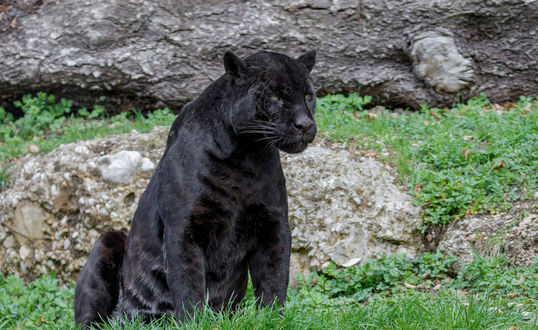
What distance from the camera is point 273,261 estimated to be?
3.90m

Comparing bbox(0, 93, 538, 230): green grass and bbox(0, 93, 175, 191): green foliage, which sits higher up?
bbox(0, 93, 538, 230): green grass

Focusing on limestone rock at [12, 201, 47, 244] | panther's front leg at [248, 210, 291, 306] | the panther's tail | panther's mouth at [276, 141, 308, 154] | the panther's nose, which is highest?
the panther's nose

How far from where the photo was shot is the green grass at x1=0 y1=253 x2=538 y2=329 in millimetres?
3518

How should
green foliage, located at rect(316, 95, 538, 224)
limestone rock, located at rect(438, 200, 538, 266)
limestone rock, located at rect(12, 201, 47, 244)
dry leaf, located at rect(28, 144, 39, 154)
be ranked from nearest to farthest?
limestone rock, located at rect(438, 200, 538, 266), green foliage, located at rect(316, 95, 538, 224), limestone rock, located at rect(12, 201, 47, 244), dry leaf, located at rect(28, 144, 39, 154)

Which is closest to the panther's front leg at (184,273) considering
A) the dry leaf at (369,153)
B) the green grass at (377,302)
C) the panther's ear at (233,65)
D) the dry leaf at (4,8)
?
the green grass at (377,302)

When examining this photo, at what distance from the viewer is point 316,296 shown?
18.4 feet

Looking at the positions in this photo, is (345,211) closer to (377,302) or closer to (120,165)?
(377,302)

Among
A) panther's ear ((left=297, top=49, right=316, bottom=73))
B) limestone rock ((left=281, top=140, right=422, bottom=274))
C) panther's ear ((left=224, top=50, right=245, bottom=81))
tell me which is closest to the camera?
panther's ear ((left=224, top=50, right=245, bottom=81))

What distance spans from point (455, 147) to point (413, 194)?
31.9 inches

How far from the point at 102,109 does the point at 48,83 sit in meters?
0.79

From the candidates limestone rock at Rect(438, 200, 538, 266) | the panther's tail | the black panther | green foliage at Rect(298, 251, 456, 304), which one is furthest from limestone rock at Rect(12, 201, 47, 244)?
limestone rock at Rect(438, 200, 538, 266)

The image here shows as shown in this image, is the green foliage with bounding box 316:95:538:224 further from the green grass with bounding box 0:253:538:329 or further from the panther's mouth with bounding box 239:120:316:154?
the panther's mouth with bounding box 239:120:316:154

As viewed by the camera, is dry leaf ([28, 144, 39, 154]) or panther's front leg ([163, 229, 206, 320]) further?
dry leaf ([28, 144, 39, 154])

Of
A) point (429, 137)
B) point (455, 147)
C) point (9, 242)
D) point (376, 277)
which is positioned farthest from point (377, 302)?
point (9, 242)
